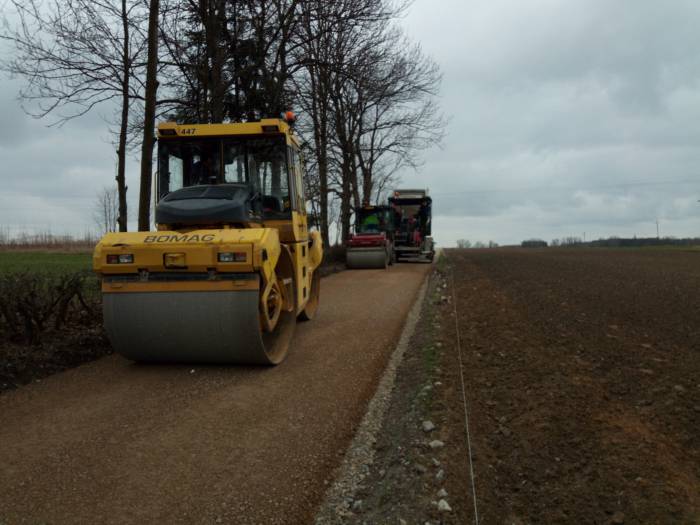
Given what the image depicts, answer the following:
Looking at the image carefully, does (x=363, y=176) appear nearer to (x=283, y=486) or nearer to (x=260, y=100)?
(x=260, y=100)

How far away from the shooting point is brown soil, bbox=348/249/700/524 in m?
3.19

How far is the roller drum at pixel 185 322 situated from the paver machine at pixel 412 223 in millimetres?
20534

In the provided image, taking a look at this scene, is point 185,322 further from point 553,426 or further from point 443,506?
point 553,426

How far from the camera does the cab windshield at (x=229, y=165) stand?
22.5 feet

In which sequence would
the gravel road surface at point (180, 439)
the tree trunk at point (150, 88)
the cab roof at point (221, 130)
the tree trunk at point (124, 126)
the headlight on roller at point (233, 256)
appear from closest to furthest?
the gravel road surface at point (180, 439)
the headlight on roller at point (233, 256)
the cab roof at point (221, 130)
the tree trunk at point (150, 88)
the tree trunk at point (124, 126)

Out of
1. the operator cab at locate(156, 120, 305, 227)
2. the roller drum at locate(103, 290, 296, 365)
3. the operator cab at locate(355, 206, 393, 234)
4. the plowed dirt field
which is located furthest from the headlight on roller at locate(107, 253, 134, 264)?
the operator cab at locate(355, 206, 393, 234)

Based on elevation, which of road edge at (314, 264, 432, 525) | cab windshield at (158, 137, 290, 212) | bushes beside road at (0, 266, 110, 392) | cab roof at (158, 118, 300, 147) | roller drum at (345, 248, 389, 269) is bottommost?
road edge at (314, 264, 432, 525)

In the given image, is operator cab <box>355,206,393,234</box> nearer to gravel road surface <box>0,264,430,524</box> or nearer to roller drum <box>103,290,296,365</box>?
gravel road surface <box>0,264,430,524</box>

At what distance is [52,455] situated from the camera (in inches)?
153

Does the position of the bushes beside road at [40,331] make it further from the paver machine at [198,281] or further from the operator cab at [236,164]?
the operator cab at [236,164]

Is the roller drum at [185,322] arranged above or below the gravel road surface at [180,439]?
above

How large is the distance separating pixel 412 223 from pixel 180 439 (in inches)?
897

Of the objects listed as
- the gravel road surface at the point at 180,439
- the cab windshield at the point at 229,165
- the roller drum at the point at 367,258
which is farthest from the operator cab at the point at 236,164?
the roller drum at the point at 367,258

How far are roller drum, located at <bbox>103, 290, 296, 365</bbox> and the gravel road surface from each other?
36cm
